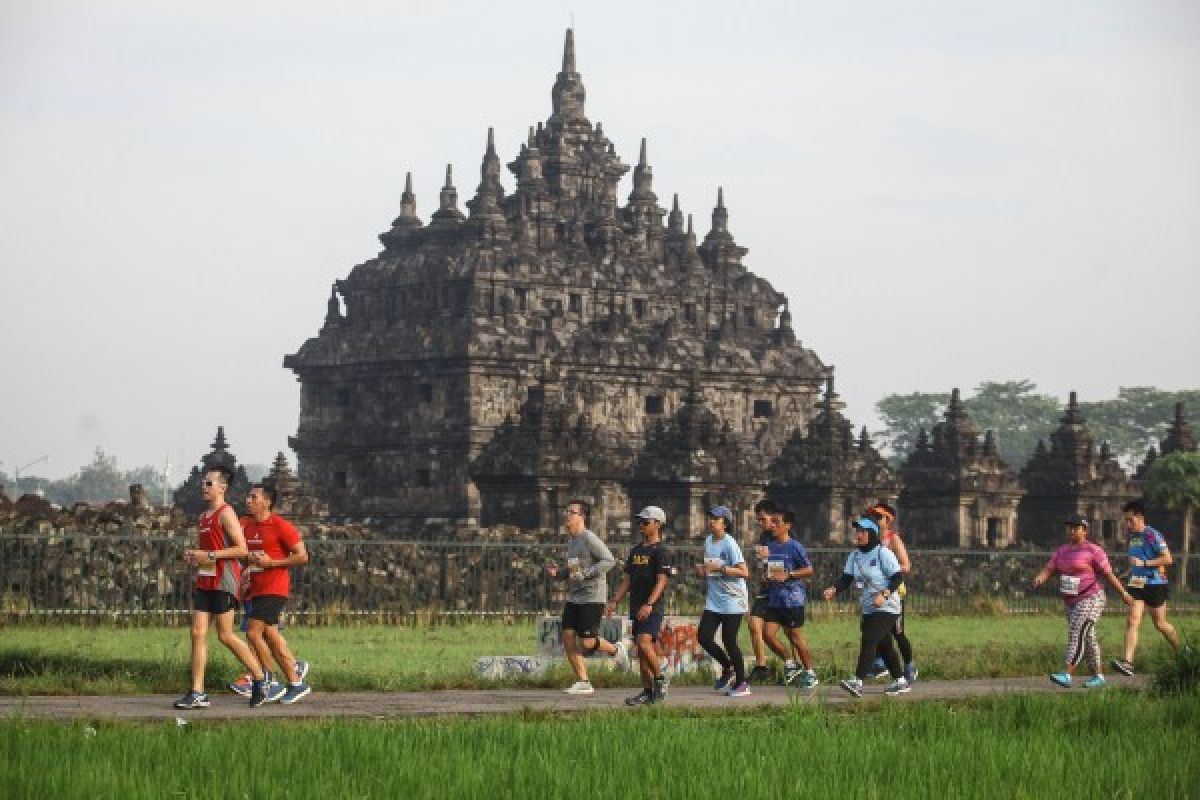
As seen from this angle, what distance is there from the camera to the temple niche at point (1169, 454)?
67.8m

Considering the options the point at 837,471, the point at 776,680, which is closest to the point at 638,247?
the point at 837,471

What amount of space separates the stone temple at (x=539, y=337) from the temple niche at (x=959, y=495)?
14.8 ft

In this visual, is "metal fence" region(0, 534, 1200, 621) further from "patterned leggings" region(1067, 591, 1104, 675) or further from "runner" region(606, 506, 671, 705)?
"patterned leggings" region(1067, 591, 1104, 675)

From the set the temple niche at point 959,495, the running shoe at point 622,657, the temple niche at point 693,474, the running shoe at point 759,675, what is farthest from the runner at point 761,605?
the temple niche at point 959,495

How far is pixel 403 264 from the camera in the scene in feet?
242

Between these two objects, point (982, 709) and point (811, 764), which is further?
point (982, 709)

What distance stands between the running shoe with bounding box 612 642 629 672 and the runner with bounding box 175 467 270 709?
267 inches

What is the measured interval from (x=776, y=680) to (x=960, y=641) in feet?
35.3

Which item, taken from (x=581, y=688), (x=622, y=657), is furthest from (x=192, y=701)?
(x=622, y=657)

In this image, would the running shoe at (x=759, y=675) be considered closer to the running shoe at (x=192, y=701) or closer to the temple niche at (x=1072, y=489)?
the running shoe at (x=192, y=701)

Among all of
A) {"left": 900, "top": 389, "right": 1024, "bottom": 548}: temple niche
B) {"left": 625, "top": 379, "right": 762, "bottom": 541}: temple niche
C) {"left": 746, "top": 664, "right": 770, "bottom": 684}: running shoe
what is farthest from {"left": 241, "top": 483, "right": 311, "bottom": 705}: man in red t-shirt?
{"left": 900, "top": 389, "right": 1024, "bottom": 548}: temple niche

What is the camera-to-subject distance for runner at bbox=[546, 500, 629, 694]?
2180cm

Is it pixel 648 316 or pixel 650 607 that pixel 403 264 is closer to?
pixel 648 316

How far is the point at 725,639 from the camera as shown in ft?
73.9
